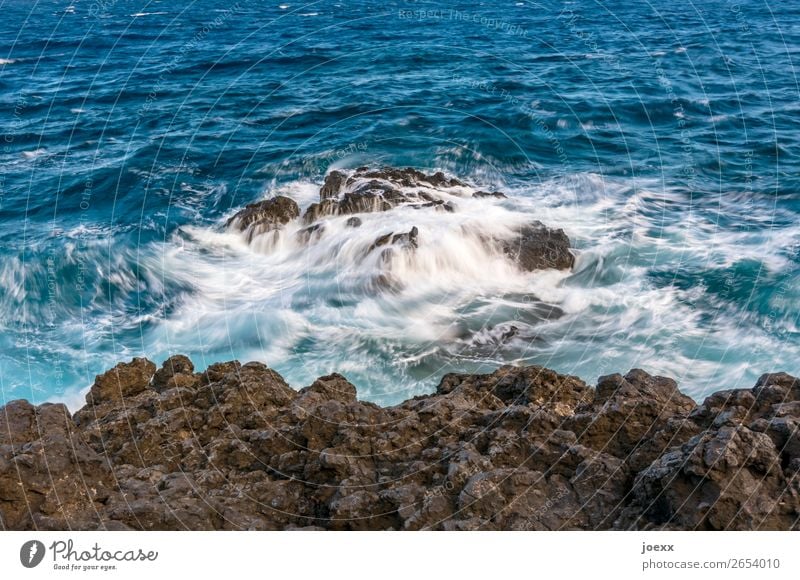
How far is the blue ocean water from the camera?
22.4 meters

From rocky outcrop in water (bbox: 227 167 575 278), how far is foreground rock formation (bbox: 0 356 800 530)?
11.3m

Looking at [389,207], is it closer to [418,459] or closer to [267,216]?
[267,216]

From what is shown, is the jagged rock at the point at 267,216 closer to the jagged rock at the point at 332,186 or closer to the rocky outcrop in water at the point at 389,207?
the rocky outcrop in water at the point at 389,207

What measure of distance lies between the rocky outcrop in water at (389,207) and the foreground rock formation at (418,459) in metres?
11.3

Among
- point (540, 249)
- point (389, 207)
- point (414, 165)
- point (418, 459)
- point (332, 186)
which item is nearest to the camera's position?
point (418, 459)

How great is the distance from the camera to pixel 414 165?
33750 mm

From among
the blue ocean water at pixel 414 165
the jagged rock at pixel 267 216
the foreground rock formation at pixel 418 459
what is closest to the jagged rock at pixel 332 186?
the blue ocean water at pixel 414 165

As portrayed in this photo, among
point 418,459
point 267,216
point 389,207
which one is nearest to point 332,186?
point 389,207
